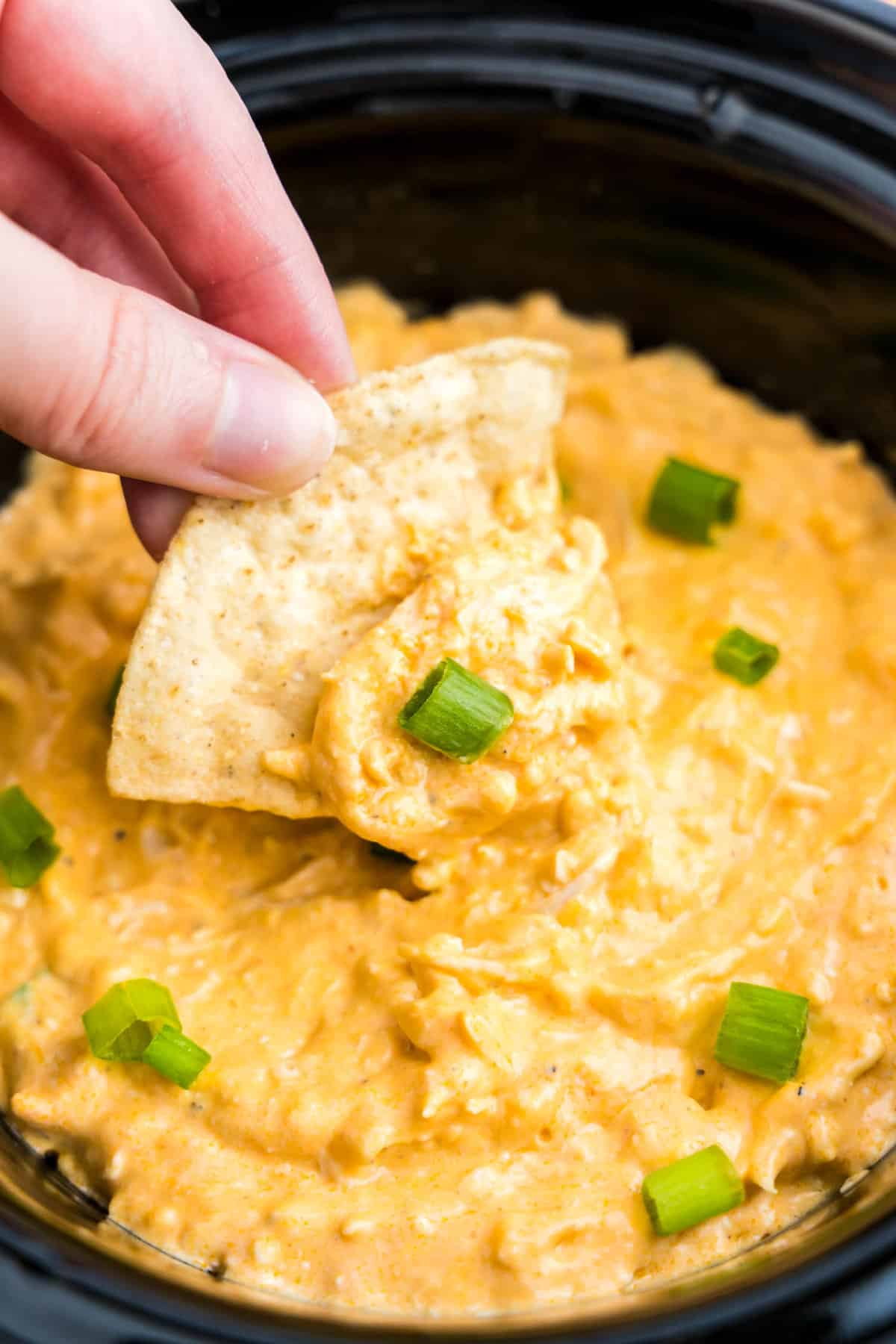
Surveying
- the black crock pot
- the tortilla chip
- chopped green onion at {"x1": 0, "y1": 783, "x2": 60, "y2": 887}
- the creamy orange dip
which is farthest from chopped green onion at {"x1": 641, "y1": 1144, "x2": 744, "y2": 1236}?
the black crock pot

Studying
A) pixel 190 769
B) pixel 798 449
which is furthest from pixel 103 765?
pixel 798 449

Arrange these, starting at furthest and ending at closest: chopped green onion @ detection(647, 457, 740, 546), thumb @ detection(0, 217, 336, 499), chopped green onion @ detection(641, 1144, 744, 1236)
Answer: chopped green onion @ detection(647, 457, 740, 546) → chopped green onion @ detection(641, 1144, 744, 1236) → thumb @ detection(0, 217, 336, 499)

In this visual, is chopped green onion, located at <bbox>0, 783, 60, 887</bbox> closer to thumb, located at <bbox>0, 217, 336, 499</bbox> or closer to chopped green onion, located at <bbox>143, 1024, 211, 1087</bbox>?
chopped green onion, located at <bbox>143, 1024, 211, 1087</bbox>

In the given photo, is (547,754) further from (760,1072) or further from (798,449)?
(798,449)

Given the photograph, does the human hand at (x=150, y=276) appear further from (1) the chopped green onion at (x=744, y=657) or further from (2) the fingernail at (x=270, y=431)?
(1) the chopped green onion at (x=744, y=657)

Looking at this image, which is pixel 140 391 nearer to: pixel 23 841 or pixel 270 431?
pixel 270 431

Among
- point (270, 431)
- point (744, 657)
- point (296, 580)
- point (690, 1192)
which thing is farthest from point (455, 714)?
point (690, 1192)
